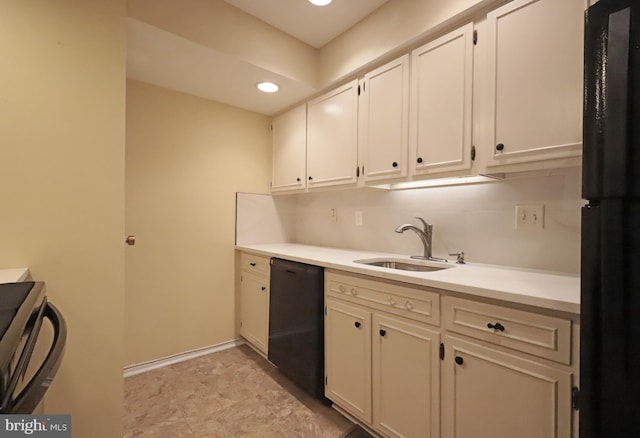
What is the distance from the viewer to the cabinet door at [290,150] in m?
2.52

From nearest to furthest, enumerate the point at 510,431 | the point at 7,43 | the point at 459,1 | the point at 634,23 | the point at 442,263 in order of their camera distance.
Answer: the point at 634,23 → the point at 510,431 → the point at 7,43 → the point at 459,1 → the point at 442,263

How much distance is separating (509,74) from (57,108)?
2.05 meters

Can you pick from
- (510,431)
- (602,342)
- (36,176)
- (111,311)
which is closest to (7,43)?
(36,176)

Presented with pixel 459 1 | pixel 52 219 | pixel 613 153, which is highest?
pixel 459 1

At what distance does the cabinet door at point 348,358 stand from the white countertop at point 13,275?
1.38 m

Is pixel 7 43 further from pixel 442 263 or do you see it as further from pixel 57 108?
pixel 442 263

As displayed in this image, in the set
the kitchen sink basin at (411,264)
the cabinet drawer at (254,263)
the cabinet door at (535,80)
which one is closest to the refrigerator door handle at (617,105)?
the cabinet door at (535,80)

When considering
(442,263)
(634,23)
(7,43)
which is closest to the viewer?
(634,23)

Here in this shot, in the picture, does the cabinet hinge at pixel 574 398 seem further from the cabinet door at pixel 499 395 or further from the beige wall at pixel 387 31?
the beige wall at pixel 387 31

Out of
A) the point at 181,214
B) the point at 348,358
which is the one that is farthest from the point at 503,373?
the point at 181,214

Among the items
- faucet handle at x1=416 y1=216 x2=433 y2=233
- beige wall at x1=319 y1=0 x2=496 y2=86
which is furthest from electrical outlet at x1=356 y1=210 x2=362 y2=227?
beige wall at x1=319 y1=0 x2=496 y2=86

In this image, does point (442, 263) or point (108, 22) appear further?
point (442, 263)

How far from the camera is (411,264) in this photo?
1.86 m

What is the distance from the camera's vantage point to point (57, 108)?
1.29 m
